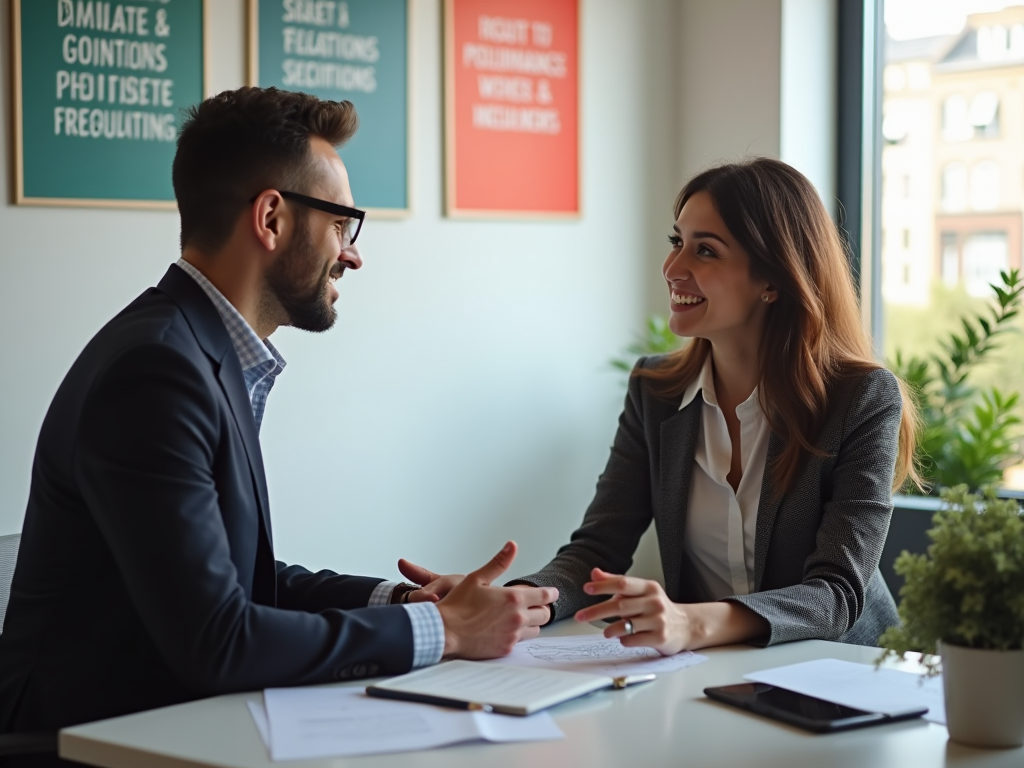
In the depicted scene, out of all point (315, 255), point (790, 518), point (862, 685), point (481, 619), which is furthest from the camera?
point (790, 518)

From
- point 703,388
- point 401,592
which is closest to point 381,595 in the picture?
point 401,592

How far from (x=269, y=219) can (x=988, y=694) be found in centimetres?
121

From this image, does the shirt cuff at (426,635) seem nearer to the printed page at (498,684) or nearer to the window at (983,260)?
the printed page at (498,684)

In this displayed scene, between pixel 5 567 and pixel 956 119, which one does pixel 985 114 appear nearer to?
pixel 956 119

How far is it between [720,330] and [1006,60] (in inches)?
67.9

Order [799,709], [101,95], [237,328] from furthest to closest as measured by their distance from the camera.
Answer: [101,95] < [237,328] < [799,709]

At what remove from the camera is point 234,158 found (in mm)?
1924

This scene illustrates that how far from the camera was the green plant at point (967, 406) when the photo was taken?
3.49 metres

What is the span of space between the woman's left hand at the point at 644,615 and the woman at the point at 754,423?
329 mm

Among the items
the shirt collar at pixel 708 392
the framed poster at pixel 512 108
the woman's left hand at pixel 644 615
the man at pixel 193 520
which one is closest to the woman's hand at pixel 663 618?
the woman's left hand at pixel 644 615

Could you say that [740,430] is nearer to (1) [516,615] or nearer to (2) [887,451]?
(2) [887,451]

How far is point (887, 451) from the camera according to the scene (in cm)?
221

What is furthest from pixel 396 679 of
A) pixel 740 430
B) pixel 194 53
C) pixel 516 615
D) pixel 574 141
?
pixel 574 141

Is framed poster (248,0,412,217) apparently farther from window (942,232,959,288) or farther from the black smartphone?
the black smartphone
